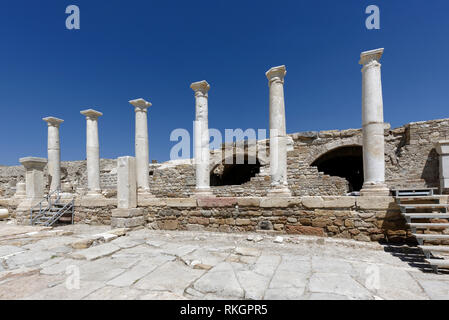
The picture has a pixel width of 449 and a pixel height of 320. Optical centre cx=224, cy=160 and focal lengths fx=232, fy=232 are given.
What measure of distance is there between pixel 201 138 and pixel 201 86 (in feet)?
5.68

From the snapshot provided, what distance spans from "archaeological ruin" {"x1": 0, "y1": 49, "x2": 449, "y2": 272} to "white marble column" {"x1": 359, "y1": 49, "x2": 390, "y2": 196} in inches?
0.9

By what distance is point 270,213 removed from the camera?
5832 mm

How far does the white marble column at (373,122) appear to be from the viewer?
5.59 m

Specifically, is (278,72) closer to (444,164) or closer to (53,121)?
(444,164)

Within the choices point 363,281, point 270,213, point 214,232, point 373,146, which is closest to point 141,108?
point 214,232

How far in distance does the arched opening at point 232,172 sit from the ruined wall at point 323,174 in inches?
51.8

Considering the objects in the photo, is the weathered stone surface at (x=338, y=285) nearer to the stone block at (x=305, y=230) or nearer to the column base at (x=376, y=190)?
the stone block at (x=305, y=230)

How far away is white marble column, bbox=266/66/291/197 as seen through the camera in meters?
6.56

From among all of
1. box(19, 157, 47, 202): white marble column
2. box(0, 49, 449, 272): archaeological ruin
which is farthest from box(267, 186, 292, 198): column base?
box(19, 157, 47, 202): white marble column

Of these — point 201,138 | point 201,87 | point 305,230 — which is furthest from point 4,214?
point 305,230

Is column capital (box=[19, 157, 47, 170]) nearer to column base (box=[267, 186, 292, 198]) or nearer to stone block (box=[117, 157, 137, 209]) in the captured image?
stone block (box=[117, 157, 137, 209])

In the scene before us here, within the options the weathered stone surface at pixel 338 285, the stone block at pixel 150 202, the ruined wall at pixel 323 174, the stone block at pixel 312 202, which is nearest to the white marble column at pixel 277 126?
the stone block at pixel 312 202

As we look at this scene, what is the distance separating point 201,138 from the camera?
7.48 meters

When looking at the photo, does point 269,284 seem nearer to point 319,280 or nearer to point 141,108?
point 319,280
